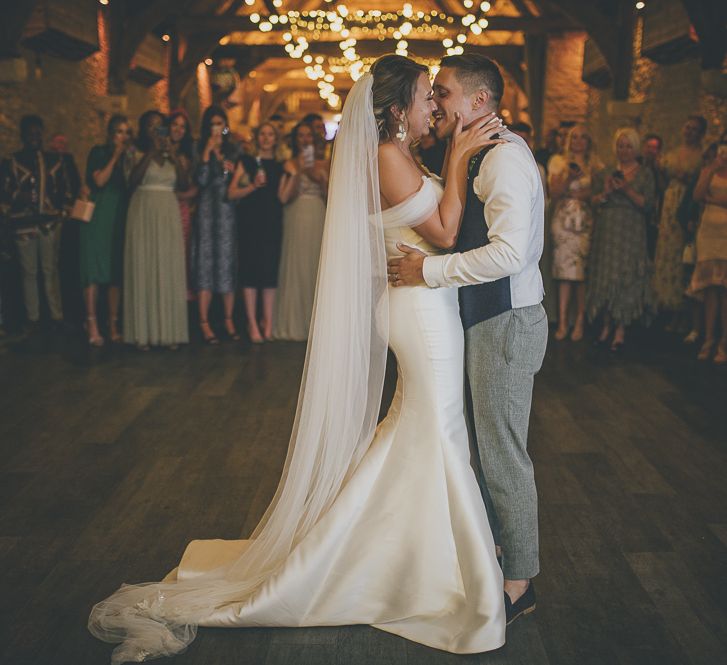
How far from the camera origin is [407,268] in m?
2.25

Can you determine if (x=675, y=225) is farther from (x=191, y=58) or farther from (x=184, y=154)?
(x=191, y=58)

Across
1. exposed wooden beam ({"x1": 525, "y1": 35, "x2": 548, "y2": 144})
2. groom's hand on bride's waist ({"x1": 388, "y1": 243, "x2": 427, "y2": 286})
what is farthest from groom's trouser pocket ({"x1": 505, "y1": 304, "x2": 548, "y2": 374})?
exposed wooden beam ({"x1": 525, "y1": 35, "x2": 548, "y2": 144})

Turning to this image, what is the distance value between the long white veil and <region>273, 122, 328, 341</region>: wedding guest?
393 centimetres

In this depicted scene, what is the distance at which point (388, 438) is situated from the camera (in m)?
2.29

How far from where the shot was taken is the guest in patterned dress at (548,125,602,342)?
6.41 meters

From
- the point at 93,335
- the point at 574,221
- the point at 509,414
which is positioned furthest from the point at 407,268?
the point at 574,221

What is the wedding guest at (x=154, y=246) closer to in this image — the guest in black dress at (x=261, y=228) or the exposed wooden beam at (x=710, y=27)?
the guest in black dress at (x=261, y=228)

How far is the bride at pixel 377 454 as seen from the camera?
221 centimetres

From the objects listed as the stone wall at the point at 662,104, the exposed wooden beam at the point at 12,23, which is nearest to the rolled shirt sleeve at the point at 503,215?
the stone wall at the point at 662,104

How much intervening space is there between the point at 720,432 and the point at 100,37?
30.9 feet

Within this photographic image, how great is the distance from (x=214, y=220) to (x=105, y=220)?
0.75m

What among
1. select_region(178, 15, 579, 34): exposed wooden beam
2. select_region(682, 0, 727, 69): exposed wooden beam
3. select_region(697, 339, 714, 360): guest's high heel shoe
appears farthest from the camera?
select_region(178, 15, 579, 34): exposed wooden beam

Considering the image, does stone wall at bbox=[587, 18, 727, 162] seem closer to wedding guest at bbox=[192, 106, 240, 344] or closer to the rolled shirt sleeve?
wedding guest at bbox=[192, 106, 240, 344]

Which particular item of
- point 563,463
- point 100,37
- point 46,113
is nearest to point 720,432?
point 563,463
